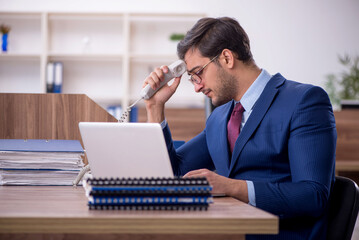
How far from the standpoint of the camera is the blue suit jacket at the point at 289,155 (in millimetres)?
1213

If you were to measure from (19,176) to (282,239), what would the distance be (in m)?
0.85

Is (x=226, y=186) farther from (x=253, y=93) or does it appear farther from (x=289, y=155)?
(x=253, y=93)

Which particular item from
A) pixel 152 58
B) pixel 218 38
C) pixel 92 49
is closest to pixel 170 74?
pixel 218 38

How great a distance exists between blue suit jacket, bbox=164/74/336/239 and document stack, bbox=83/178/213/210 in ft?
1.16

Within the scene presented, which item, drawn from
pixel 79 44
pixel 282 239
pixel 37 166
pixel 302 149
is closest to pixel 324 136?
pixel 302 149

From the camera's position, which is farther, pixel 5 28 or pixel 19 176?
pixel 5 28

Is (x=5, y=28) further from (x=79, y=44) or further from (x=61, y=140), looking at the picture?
(x=61, y=140)

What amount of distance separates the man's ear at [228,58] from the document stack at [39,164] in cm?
65

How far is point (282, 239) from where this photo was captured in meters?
1.30

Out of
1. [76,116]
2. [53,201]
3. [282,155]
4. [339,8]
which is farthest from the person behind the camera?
[339,8]

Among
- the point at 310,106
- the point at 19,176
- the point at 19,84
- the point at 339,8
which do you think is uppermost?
the point at 339,8

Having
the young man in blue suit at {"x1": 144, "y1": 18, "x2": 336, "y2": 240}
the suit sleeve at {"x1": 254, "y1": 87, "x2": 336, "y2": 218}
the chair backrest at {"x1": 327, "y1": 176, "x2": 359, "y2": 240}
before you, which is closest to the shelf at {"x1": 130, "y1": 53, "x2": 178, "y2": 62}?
the young man in blue suit at {"x1": 144, "y1": 18, "x2": 336, "y2": 240}

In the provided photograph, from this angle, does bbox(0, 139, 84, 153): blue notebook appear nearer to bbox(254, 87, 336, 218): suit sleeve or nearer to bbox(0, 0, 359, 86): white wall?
bbox(254, 87, 336, 218): suit sleeve

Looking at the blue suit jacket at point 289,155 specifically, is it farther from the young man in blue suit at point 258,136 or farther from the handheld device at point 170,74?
the handheld device at point 170,74
